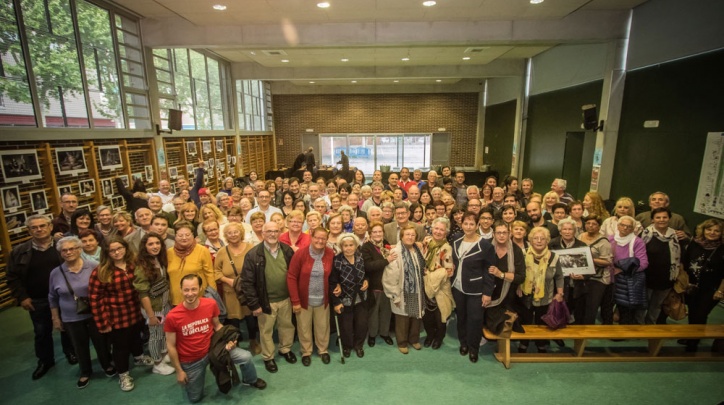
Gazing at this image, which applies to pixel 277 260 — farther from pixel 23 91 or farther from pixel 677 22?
pixel 677 22

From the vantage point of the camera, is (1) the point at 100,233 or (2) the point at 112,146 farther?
(2) the point at 112,146

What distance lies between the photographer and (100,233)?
14.0ft

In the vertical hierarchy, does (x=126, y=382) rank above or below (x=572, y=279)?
below

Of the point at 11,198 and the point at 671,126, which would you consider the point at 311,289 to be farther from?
the point at 671,126

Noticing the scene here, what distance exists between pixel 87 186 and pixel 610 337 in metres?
8.09

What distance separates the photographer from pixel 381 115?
17.6 m

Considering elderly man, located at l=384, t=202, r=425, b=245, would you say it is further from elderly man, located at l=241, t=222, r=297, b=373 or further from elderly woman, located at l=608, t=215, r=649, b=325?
elderly woman, located at l=608, t=215, r=649, b=325

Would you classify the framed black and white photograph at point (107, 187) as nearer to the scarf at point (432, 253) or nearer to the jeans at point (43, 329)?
the jeans at point (43, 329)

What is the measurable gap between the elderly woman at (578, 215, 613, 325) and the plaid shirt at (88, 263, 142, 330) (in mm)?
4861

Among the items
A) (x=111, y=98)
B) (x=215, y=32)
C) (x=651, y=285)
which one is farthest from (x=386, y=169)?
(x=651, y=285)

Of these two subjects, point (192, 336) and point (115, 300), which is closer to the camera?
point (192, 336)

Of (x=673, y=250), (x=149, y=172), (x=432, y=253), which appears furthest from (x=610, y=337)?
(x=149, y=172)

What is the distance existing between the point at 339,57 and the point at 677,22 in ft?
26.7

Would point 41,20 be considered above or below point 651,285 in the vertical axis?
above
